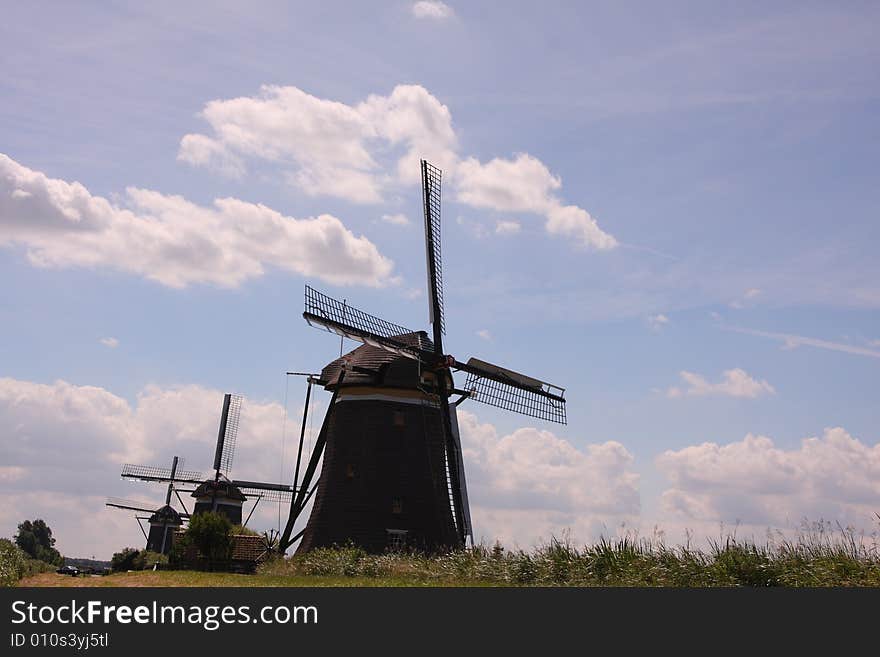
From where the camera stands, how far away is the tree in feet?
309

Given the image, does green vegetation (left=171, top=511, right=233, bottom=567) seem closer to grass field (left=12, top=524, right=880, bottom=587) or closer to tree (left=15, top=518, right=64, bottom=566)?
grass field (left=12, top=524, right=880, bottom=587)

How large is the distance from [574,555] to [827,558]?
18.7 ft

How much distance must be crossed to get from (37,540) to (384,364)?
265 ft

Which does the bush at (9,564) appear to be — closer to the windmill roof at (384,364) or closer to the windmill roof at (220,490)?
the windmill roof at (384,364)

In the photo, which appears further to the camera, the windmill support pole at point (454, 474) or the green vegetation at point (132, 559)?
the green vegetation at point (132, 559)

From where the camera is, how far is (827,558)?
1719 centimetres

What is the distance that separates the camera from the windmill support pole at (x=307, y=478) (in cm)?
3675

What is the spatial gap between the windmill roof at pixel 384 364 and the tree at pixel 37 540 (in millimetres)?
68030

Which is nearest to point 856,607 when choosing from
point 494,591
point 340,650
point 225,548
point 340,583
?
point 494,591

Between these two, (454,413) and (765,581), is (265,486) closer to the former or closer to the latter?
(454,413)

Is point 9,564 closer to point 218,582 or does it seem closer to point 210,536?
point 218,582

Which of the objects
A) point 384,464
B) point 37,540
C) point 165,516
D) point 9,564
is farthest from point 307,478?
point 37,540

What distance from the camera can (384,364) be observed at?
36062 mm

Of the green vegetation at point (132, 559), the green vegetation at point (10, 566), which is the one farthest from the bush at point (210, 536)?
the green vegetation at point (132, 559)
